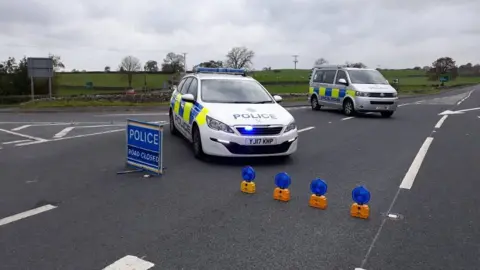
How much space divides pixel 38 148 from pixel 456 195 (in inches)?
318

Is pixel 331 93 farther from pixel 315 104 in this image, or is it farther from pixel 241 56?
pixel 241 56

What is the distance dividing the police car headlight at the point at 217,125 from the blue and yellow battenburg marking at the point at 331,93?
35.1 ft

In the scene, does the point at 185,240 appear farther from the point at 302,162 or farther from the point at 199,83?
the point at 199,83

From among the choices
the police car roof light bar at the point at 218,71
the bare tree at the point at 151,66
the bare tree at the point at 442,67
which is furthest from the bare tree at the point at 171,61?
the police car roof light bar at the point at 218,71

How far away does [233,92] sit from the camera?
9117 millimetres

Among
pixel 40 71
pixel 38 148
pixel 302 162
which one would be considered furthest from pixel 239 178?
pixel 40 71

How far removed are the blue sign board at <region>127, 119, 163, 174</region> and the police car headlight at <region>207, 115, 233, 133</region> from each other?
1.16 metres

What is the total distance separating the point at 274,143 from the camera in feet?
25.0

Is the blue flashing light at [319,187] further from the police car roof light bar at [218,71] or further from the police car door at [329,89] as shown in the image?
the police car door at [329,89]

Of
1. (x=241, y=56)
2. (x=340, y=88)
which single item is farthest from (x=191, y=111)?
(x=241, y=56)

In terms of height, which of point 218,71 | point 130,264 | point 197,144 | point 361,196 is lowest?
point 130,264

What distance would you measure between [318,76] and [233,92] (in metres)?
11.6

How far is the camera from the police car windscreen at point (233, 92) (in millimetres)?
8812

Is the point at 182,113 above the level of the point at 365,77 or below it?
below
